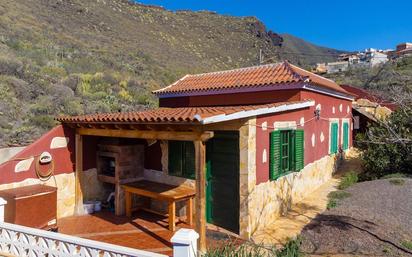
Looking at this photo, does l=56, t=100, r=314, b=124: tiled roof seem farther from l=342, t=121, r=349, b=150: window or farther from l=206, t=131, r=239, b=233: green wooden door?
l=342, t=121, r=349, b=150: window

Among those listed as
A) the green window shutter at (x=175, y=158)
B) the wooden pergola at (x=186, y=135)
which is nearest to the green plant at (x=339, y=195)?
the green window shutter at (x=175, y=158)

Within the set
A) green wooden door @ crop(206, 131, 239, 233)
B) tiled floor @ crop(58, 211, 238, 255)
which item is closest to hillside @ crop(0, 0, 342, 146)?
tiled floor @ crop(58, 211, 238, 255)

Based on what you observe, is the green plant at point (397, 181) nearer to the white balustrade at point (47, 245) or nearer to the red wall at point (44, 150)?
the white balustrade at point (47, 245)

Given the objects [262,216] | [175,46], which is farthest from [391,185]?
[175,46]

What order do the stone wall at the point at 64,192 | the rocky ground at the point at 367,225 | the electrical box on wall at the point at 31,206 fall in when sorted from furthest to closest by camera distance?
the stone wall at the point at 64,192 → the electrical box on wall at the point at 31,206 → the rocky ground at the point at 367,225

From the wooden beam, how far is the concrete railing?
6.24 ft

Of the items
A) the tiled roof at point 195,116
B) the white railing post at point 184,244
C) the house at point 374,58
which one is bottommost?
the white railing post at point 184,244

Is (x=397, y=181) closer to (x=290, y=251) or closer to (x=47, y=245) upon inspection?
(x=290, y=251)

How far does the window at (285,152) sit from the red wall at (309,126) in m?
0.18

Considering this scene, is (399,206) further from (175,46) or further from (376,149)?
(175,46)

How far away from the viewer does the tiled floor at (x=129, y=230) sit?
7016 mm

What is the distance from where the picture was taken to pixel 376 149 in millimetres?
12055

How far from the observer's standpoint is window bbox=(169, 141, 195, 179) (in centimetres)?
844

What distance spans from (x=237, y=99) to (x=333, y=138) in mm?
5057
